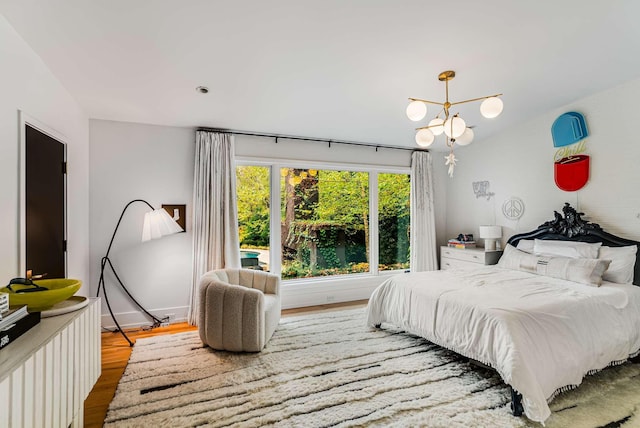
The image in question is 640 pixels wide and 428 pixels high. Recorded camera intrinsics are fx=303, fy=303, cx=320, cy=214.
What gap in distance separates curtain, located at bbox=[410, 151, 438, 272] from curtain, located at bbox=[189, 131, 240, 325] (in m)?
2.97

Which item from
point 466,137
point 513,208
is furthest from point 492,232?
point 466,137

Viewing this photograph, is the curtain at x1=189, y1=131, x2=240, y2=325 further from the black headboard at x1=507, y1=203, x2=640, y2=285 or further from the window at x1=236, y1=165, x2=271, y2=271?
the black headboard at x1=507, y1=203, x2=640, y2=285

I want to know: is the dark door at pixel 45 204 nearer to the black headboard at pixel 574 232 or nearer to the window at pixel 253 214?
the window at pixel 253 214

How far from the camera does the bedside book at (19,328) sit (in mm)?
1276

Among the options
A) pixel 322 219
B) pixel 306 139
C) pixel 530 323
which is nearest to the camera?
pixel 530 323

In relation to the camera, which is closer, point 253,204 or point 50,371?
point 50,371

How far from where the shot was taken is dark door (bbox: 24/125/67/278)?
2244 millimetres

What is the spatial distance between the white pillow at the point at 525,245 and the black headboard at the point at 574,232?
0.10m

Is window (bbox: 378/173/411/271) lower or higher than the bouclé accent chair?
higher

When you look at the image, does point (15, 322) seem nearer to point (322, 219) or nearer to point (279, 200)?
point (279, 200)

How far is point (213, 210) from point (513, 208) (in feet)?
13.7

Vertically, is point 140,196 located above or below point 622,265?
above

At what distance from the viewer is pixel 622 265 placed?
9.75 ft

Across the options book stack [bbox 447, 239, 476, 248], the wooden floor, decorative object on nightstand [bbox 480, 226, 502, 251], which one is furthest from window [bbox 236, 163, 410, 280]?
decorative object on nightstand [bbox 480, 226, 502, 251]
